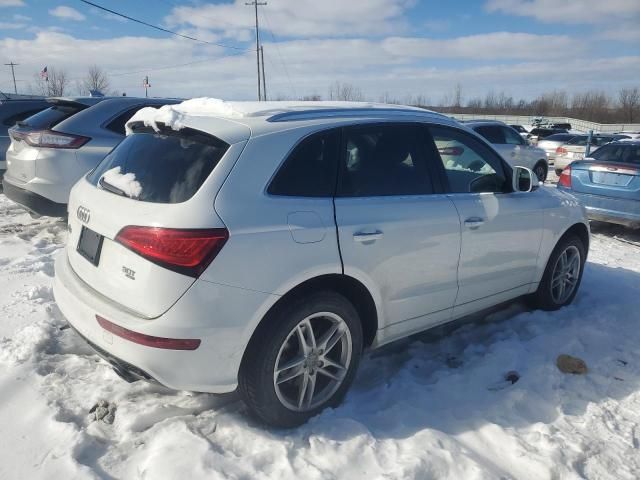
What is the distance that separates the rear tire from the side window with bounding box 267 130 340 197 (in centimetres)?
248

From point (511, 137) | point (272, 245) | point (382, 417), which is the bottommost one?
point (382, 417)

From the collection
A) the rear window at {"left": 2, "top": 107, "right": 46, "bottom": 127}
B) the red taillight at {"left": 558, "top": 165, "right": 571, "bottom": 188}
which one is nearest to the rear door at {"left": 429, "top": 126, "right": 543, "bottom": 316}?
the red taillight at {"left": 558, "top": 165, "right": 571, "bottom": 188}

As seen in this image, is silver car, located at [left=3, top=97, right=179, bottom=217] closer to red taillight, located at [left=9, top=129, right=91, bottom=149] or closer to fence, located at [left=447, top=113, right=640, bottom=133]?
red taillight, located at [left=9, top=129, right=91, bottom=149]

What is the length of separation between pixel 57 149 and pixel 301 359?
14.4 ft

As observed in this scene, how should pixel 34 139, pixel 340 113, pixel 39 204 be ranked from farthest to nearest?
pixel 34 139, pixel 39 204, pixel 340 113

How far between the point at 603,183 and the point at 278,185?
699 cm

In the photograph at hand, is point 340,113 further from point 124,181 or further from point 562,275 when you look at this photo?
point 562,275

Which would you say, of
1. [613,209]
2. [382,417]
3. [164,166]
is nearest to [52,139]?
[164,166]

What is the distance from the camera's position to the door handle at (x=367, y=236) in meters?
2.84

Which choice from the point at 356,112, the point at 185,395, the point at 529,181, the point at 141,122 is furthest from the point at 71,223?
the point at 529,181

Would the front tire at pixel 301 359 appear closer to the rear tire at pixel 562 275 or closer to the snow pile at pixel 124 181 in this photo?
the snow pile at pixel 124 181

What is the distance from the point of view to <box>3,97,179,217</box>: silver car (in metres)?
5.68

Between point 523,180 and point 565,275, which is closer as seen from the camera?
point 523,180

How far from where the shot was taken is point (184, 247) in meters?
2.34
